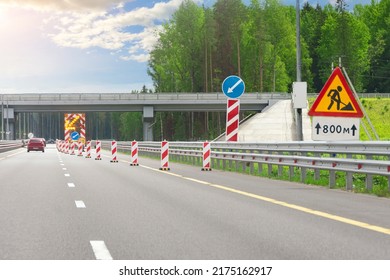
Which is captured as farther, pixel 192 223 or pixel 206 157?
pixel 206 157

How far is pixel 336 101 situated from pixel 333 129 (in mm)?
612

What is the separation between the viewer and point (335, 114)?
48.4ft

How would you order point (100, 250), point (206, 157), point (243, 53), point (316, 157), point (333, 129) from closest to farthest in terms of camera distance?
point (100, 250) → point (333, 129) → point (316, 157) → point (206, 157) → point (243, 53)

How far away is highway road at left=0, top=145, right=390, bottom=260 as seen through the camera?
22.9 feet

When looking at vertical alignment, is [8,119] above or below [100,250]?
above

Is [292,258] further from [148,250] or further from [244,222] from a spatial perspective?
[244,222]

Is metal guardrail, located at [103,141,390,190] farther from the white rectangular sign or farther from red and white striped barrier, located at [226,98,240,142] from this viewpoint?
red and white striped barrier, located at [226,98,240,142]

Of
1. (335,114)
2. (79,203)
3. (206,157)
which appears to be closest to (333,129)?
(335,114)

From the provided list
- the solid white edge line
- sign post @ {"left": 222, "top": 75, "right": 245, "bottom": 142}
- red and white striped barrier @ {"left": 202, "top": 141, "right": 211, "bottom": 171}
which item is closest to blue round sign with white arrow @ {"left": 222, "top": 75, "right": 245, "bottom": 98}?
sign post @ {"left": 222, "top": 75, "right": 245, "bottom": 142}

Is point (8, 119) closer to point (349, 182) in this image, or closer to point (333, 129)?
point (333, 129)

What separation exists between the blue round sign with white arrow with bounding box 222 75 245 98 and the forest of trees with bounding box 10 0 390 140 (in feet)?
226

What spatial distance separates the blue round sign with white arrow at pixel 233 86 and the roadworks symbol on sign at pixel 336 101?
10.9 m

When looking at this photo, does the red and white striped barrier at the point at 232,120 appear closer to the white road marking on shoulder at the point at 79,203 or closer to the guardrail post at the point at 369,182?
the guardrail post at the point at 369,182
